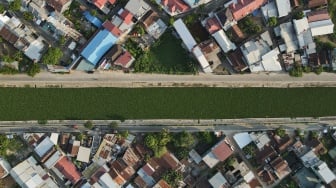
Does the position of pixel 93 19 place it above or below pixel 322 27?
above

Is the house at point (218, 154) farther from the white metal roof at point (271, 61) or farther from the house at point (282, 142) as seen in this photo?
the white metal roof at point (271, 61)

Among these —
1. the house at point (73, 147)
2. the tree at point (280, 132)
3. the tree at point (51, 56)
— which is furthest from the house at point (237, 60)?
the house at point (73, 147)

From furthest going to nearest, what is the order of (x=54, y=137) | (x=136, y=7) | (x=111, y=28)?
1. (x=54, y=137)
2. (x=136, y=7)
3. (x=111, y=28)

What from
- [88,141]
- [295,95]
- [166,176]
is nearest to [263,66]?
[295,95]

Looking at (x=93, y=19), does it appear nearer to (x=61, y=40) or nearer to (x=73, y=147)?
(x=61, y=40)

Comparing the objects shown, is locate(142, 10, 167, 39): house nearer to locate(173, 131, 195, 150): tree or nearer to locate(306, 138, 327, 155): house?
locate(173, 131, 195, 150): tree

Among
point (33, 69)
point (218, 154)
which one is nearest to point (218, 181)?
point (218, 154)

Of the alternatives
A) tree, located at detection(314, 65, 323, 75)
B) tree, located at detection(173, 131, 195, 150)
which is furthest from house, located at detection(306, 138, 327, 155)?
tree, located at detection(173, 131, 195, 150)
